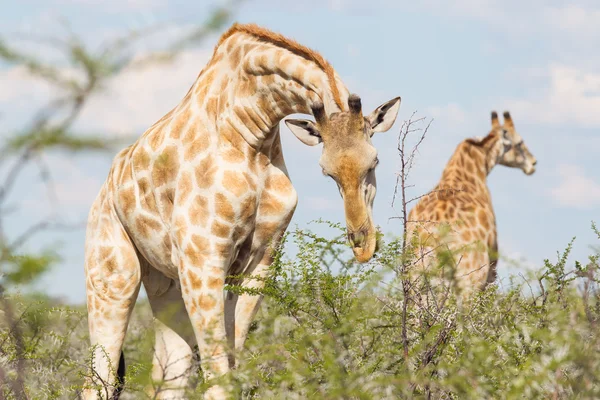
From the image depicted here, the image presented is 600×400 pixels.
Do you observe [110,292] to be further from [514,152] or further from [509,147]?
[514,152]

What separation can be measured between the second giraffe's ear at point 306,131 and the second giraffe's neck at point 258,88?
13 cm

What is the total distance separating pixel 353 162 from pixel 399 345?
1.60 m

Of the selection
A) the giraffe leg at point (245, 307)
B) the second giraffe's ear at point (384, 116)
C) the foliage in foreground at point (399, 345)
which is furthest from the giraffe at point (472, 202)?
the second giraffe's ear at point (384, 116)

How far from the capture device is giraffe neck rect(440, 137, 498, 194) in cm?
1136

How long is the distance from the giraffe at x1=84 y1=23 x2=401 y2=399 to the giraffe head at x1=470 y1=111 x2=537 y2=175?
7342 millimetres

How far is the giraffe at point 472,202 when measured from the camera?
9312 mm

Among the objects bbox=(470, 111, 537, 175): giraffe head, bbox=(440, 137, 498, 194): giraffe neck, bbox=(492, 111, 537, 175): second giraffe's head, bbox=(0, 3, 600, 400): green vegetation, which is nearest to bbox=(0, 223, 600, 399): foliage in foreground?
bbox=(0, 3, 600, 400): green vegetation

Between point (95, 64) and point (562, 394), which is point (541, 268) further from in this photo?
point (95, 64)

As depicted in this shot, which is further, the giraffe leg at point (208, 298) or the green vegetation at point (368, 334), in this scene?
the giraffe leg at point (208, 298)

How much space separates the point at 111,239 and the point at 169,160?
1.01 meters

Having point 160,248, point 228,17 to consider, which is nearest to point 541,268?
point 160,248

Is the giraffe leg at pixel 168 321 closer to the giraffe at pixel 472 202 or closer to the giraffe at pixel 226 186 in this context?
the giraffe at pixel 226 186

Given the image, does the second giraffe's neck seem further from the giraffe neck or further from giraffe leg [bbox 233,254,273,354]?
the giraffe neck

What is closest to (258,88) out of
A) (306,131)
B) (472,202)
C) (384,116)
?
(306,131)
